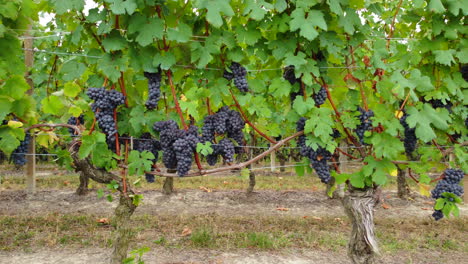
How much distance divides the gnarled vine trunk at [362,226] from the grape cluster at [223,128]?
1.20 metres

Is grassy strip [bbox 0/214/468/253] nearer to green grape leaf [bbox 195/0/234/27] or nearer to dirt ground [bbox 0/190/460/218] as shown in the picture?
dirt ground [bbox 0/190/460/218]

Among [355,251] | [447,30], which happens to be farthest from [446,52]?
[355,251]

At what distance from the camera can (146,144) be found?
3.11 metres

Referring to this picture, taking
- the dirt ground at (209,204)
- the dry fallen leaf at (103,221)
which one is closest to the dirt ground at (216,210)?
the dirt ground at (209,204)

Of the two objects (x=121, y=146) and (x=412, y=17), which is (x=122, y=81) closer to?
(x=121, y=146)

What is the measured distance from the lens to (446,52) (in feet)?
9.84

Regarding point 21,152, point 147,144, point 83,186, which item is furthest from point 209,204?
point 147,144

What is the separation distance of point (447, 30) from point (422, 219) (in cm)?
574

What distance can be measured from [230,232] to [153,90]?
3.98 metres

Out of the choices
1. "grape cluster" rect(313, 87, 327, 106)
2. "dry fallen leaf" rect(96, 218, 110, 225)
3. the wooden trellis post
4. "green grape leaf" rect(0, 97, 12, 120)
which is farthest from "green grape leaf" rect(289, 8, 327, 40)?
the wooden trellis post

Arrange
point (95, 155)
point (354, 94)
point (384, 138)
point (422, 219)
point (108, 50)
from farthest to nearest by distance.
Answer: point (422, 219) → point (354, 94) → point (384, 138) → point (95, 155) → point (108, 50)

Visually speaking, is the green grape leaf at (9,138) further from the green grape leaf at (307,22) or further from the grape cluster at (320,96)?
the grape cluster at (320,96)

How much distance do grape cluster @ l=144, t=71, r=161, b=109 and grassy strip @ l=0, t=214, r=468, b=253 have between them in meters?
3.34

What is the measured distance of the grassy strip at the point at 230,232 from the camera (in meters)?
5.72
